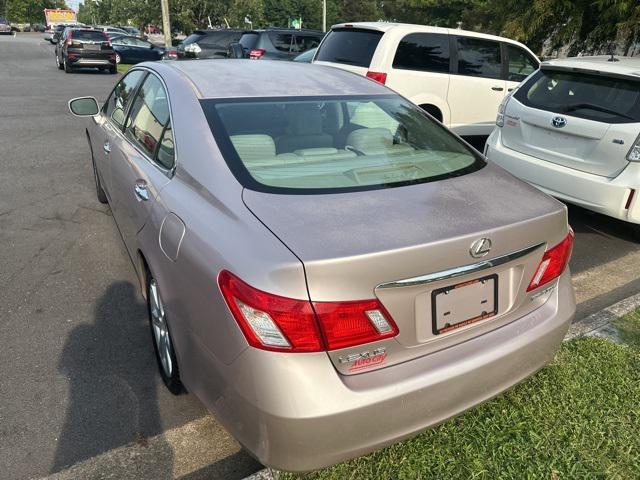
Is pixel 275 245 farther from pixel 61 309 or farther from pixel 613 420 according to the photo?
pixel 61 309

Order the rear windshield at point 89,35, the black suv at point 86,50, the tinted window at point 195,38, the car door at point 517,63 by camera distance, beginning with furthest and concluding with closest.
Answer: the rear windshield at point 89,35, the black suv at point 86,50, the tinted window at point 195,38, the car door at point 517,63

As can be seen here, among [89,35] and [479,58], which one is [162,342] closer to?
[479,58]

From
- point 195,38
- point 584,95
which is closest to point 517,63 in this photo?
point 584,95

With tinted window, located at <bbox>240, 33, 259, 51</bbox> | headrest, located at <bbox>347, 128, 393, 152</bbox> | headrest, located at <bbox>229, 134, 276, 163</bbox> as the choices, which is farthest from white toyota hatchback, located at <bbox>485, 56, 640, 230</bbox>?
tinted window, located at <bbox>240, 33, 259, 51</bbox>

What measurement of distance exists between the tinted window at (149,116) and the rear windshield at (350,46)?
4.19 meters

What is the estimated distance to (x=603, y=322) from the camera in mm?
3270

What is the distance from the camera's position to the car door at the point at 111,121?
3.70 meters

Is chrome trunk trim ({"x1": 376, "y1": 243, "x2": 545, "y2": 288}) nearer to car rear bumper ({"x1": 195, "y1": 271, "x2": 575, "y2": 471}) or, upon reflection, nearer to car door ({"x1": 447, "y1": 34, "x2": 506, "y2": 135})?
car rear bumper ({"x1": 195, "y1": 271, "x2": 575, "y2": 471})

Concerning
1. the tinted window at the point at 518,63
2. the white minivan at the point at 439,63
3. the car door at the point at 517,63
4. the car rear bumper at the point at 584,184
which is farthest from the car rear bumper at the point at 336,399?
the tinted window at the point at 518,63

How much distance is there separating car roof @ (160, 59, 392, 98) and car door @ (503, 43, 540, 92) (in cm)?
557

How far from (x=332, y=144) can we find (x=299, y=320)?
1.27 metres

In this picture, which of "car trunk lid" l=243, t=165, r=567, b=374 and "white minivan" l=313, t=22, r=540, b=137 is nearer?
"car trunk lid" l=243, t=165, r=567, b=374

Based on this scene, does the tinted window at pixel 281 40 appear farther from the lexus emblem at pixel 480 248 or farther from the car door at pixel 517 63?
the lexus emblem at pixel 480 248

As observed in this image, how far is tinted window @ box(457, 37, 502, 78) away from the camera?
295 inches
